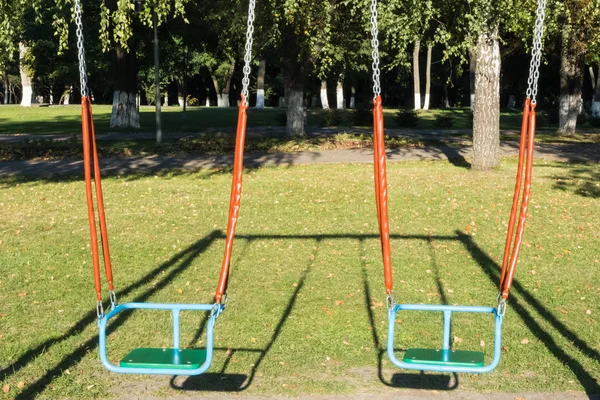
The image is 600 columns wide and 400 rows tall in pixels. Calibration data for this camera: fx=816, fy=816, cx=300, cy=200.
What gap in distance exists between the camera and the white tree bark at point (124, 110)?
2753 centimetres

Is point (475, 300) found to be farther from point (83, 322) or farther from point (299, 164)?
point (299, 164)

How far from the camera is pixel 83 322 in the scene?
22.1 feet

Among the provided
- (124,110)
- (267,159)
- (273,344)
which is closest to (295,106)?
(267,159)

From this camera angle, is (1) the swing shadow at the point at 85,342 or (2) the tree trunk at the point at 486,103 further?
(2) the tree trunk at the point at 486,103

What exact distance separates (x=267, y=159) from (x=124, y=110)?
10368 millimetres

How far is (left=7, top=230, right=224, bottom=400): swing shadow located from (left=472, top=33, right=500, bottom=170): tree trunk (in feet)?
25.5

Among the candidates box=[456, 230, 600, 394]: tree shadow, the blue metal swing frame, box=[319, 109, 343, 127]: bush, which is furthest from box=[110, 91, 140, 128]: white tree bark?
the blue metal swing frame

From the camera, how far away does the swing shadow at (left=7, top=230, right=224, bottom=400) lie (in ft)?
17.7

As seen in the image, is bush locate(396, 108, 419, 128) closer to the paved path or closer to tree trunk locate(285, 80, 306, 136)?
tree trunk locate(285, 80, 306, 136)

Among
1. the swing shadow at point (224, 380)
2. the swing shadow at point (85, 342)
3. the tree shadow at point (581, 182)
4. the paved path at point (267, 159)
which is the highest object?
the paved path at point (267, 159)

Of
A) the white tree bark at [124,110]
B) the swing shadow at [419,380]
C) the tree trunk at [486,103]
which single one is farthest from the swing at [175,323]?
the white tree bark at [124,110]

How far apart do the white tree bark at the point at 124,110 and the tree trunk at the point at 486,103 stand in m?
15.0

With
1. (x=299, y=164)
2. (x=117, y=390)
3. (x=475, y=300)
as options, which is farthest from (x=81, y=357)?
(x=299, y=164)

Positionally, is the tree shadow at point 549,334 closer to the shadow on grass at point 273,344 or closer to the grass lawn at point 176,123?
the shadow on grass at point 273,344
